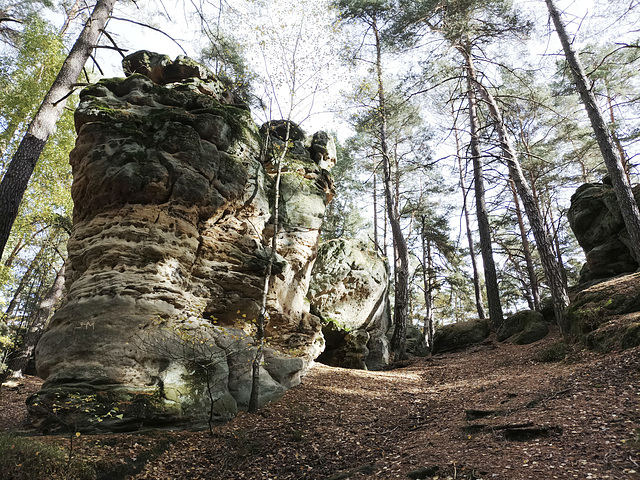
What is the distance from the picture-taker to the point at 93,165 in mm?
7934

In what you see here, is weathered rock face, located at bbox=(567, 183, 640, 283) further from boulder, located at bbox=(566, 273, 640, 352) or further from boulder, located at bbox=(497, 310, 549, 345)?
boulder, located at bbox=(566, 273, 640, 352)

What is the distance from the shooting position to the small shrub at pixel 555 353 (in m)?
7.82

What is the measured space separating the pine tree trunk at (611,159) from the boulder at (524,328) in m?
3.41

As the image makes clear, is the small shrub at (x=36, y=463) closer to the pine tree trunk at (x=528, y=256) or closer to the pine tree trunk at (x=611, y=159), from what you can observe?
the pine tree trunk at (x=611, y=159)

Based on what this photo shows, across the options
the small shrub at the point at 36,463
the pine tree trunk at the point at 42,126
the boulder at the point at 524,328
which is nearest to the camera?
the small shrub at the point at 36,463

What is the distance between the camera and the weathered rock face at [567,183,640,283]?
1213cm

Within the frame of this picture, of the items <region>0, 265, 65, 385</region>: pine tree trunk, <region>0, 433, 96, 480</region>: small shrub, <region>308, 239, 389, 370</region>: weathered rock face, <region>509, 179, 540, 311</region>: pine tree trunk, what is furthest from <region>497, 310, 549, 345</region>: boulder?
<region>0, 265, 65, 385</region>: pine tree trunk

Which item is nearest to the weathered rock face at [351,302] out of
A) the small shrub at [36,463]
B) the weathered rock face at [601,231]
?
the weathered rock face at [601,231]

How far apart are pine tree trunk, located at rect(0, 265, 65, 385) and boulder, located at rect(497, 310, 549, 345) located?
16041mm

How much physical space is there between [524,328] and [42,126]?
47.1 ft

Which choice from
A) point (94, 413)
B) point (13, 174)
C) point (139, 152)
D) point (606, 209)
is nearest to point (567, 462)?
point (94, 413)

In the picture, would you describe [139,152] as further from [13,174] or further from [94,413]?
[94,413]

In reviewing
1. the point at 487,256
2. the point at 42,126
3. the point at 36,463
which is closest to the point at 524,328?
the point at 487,256

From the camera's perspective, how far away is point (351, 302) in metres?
13.5
